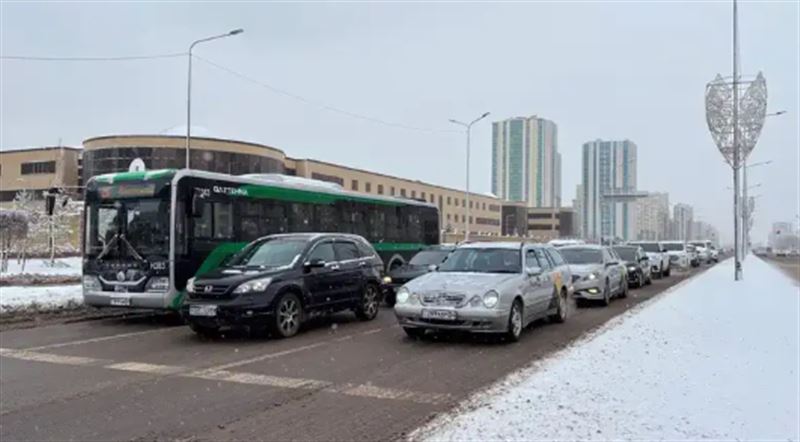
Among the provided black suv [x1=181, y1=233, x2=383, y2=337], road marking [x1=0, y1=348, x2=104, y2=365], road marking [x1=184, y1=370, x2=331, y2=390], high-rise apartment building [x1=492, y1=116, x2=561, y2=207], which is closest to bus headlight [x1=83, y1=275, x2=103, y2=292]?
black suv [x1=181, y1=233, x2=383, y2=337]

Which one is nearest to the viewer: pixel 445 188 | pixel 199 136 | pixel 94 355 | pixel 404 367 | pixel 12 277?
pixel 404 367

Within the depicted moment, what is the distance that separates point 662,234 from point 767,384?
103m

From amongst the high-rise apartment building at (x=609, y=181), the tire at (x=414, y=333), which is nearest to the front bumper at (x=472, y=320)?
the tire at (x=414, y=333)

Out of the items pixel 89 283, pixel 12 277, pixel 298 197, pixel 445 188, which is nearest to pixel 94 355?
pixel 89 283

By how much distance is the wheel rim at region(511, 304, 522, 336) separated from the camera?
11.3 metres

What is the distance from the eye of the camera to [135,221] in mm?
14102

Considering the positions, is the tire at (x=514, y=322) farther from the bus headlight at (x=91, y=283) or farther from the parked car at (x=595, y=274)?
the bus headlight at (x=91, y=283)

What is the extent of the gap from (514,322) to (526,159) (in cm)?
8964

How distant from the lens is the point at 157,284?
13508 mm

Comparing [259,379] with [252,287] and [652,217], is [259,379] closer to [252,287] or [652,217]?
[252,287]

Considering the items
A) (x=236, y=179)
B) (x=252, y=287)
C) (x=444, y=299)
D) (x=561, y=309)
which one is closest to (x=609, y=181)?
(x=561, y=309)

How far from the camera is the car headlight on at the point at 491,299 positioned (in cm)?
1080

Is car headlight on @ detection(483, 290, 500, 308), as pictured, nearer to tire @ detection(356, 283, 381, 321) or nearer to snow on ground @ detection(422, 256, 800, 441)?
snow on ground @ detection(422, 256, 800, 441)

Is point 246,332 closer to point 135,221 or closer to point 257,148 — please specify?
point 135,221
